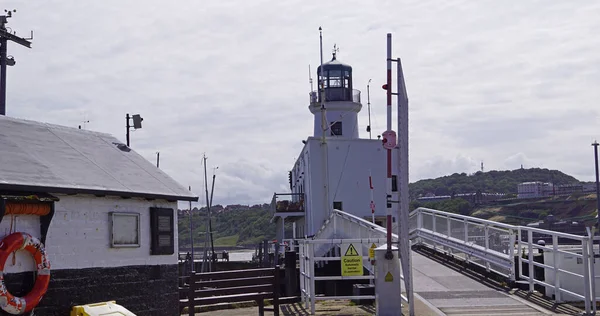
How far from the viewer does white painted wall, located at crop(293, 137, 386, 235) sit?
119 ft

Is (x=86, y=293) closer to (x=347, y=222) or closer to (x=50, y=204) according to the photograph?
(x=50, y=204)

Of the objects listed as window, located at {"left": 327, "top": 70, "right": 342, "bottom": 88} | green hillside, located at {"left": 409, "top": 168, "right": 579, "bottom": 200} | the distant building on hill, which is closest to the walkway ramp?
window, located at {"left": 327, "top": 70, "right": 342, "bottom": 88}

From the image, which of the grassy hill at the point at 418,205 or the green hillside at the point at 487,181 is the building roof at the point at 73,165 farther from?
the green hillside at the point at 487,181

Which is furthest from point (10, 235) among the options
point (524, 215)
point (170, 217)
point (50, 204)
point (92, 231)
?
point (524, 215)

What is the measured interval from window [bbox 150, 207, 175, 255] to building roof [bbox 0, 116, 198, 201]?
11.1 inches

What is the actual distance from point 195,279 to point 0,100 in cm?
1494

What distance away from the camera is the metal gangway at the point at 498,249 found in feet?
44.7

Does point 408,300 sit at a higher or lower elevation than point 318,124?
lower

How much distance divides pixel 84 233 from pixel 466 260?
10716mm

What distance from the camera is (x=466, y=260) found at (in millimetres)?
18719

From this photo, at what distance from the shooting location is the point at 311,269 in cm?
1473

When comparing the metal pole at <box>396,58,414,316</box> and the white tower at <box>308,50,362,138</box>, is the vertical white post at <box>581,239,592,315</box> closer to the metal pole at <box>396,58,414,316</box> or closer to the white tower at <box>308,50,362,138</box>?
the metal pole at <box>396,58,414,316</box>

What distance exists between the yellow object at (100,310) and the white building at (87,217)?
0.86 ft

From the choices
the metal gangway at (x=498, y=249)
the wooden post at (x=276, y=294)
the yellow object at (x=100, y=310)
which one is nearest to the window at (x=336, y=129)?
the metal gangway at (x=498, y=249)
